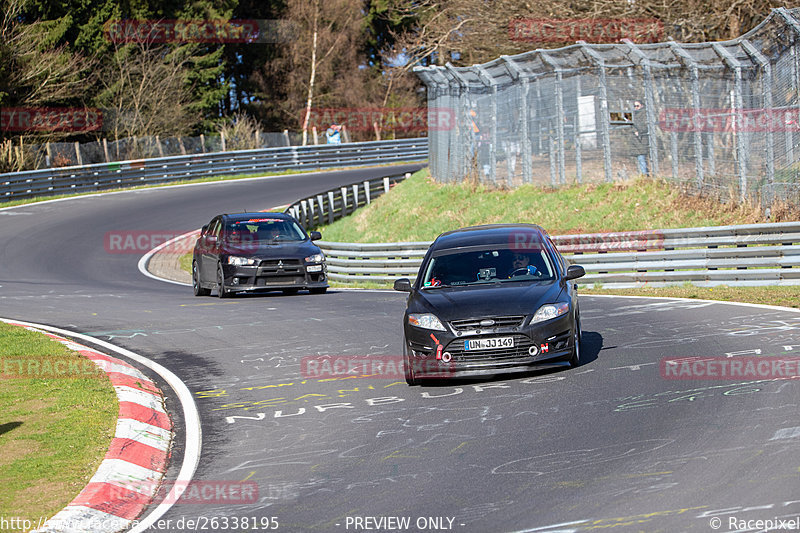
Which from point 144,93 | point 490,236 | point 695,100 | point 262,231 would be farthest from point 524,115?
point 144,93

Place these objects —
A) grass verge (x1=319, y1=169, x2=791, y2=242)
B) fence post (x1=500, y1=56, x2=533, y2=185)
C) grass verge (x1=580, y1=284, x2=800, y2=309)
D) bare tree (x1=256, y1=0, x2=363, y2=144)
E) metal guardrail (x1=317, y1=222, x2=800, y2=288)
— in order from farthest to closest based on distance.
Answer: bare tree (x1=256, y1=0, x2=363, y2=144) → fence post (x1=500, y1=56, x2=533, y2=185) → grass verge (x1=319, y1=169, x2=791, y2=242) → metal guardrail (x1=317, y1=222, x2=800, y2=288) → grass verge (x1=580, y1=284, x2=800, y2=309)

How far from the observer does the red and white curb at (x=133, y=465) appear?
20.6 ft

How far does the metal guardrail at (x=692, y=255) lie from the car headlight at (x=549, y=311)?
7.99 m

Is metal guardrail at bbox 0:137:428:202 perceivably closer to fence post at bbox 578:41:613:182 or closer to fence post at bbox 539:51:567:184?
fence post at bbox 539:51:567:184

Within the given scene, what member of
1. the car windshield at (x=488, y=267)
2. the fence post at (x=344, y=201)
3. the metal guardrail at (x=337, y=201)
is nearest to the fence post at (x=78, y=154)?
the metal guardrail at (x=337, y=201)

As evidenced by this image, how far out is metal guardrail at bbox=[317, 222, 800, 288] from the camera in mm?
16984

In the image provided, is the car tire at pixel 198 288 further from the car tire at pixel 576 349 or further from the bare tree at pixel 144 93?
the bare tree at pixel 144 93

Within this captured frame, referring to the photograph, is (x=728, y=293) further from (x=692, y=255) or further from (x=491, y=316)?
(x=491, y=316)

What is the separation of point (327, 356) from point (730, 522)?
738 centimetres

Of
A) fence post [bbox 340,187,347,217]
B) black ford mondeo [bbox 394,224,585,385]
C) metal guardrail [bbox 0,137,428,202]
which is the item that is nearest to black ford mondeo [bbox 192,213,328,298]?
black ford mondeo [bbox 394,224,585,385]

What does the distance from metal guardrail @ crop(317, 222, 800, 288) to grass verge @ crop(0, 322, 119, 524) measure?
10.5 m

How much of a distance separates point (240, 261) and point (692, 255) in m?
8.40

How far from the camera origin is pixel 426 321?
32.9ft

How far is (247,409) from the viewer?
9555 millimetres
